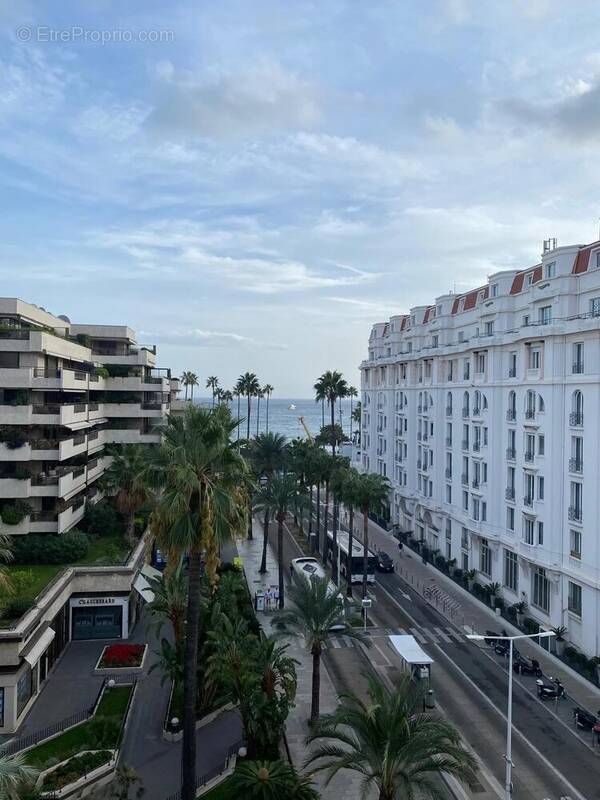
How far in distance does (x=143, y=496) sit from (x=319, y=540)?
28.2 m

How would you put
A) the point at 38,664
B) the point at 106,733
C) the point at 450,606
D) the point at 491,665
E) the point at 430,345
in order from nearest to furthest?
the point at 106,733 < the point at 38,664 < the point at 491,665 < the point at 450,606 < the point at 430,345

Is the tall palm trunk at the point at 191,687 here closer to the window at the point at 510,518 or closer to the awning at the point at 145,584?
the awning at the point at 145,584

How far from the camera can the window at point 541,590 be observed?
42594mm

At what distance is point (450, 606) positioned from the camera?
4809cm

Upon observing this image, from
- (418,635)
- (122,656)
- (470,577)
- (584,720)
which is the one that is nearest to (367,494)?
(418,635)

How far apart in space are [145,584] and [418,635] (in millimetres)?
18252

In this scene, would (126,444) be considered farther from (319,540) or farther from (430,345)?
(430,345)

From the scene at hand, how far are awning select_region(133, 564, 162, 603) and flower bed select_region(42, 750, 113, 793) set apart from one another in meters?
11.0

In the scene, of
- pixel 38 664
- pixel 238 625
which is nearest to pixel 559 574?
pixel 238 625

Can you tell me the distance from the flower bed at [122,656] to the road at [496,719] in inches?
544

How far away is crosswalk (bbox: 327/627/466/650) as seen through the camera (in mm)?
40938

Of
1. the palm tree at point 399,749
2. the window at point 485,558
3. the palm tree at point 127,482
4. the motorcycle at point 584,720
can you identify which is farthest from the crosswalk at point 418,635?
the palm tree at point 399,749

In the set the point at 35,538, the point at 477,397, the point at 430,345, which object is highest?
the point at 430,345

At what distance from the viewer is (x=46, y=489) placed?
4000 cm
